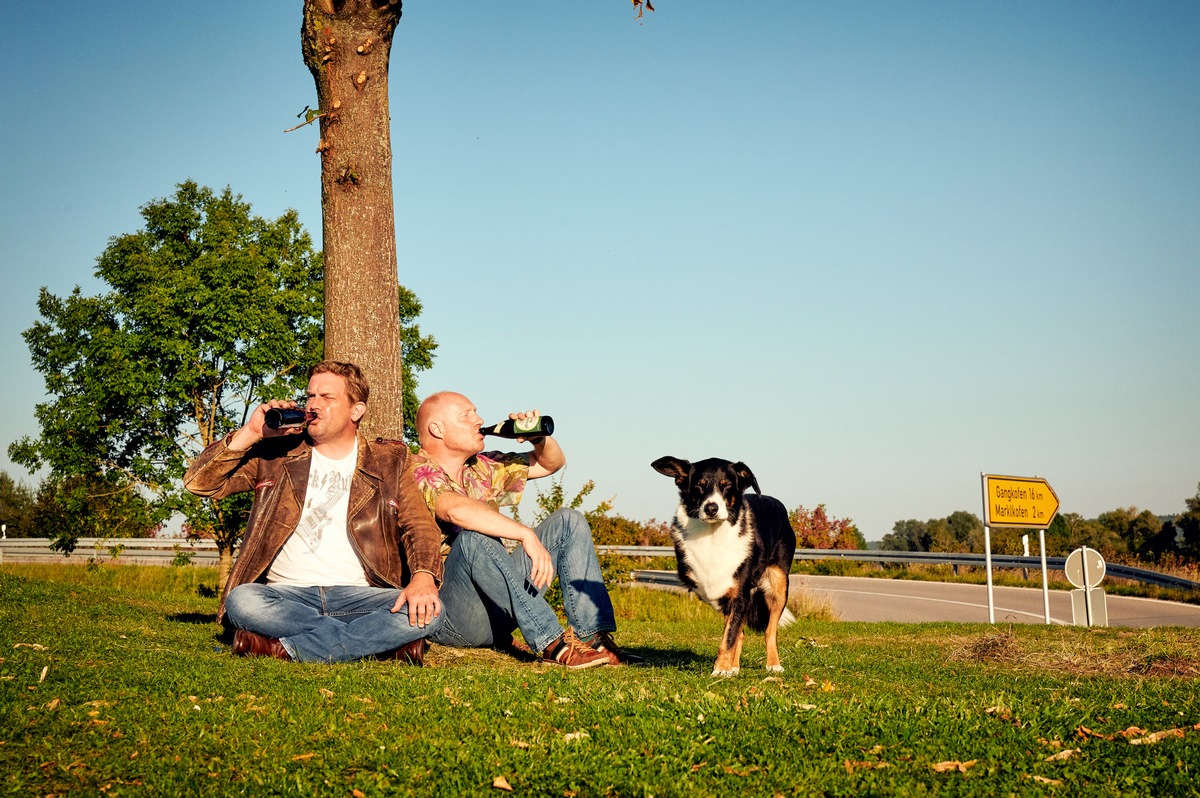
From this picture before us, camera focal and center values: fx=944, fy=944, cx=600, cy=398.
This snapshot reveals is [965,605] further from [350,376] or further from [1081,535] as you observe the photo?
[1081,535]

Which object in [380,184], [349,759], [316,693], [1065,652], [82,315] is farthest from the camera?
[82,315]

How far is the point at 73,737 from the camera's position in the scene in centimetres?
343

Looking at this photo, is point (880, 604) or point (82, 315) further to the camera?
point (880, 604)

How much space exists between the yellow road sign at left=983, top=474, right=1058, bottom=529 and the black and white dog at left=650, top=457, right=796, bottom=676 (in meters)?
12.0

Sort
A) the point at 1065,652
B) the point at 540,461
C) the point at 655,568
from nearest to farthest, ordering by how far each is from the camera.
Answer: the point at 540,461
the point at 1065,652
the point at 655,568

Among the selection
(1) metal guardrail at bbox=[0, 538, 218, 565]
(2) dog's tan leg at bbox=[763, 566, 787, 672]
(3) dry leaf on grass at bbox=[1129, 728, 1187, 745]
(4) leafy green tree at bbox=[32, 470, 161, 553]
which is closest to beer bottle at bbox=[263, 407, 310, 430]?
(2) dog's tan leg at bbox=[763, 566, 787, 672]

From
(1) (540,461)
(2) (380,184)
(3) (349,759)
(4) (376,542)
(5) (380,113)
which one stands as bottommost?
(3) (349,759)

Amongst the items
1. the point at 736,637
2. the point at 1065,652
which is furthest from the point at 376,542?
the point at 1065,652

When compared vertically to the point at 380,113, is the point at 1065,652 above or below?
below

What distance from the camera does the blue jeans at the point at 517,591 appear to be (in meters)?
5.84

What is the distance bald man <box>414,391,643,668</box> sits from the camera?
19.1 feet

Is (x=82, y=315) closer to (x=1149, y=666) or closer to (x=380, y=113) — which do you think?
(x=380, y=113)

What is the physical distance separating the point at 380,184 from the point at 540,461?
274 cm

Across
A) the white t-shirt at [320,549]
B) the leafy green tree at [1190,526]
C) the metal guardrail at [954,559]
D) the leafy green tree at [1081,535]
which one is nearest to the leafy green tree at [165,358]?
the metal guardrail at [954,559]
